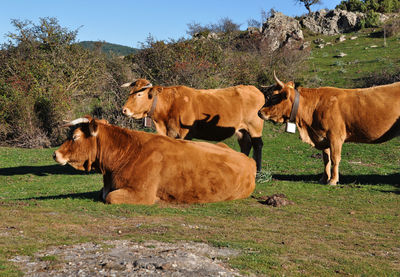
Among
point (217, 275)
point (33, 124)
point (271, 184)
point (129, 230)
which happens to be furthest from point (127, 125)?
point (217, 275)

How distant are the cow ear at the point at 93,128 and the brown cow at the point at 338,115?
15.7 ft

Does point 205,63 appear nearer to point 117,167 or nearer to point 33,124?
point 33,124

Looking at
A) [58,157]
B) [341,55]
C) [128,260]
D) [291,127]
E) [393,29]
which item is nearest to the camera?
[128,260]

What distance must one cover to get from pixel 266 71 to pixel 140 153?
23987 millimetres

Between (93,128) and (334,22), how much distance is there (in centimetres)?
5526

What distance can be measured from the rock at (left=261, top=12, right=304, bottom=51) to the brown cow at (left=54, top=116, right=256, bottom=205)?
4167 cm

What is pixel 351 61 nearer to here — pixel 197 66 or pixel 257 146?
pixel 197 66

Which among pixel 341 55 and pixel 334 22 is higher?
pixel 334 22

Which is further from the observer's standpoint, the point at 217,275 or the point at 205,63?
the point at 205,63

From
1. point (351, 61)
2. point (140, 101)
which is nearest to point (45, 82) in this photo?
point (140, 101)

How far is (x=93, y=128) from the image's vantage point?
9.42 metres

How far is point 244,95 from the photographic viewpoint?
13.6 meters

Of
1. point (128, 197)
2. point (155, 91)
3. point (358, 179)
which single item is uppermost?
point (155, 91)

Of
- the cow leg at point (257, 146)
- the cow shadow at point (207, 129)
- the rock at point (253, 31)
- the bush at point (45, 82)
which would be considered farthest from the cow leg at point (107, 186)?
the rock at point (253, 31)
